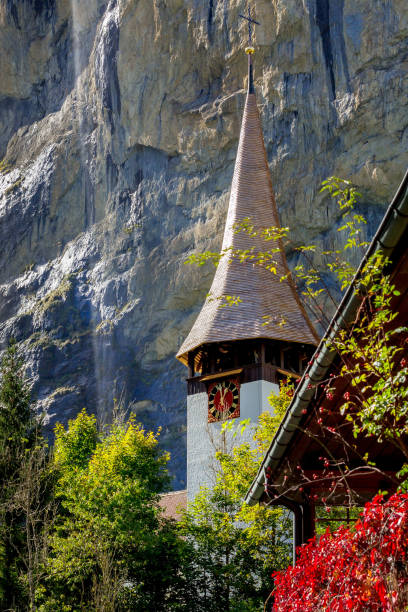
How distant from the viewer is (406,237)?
5.69m

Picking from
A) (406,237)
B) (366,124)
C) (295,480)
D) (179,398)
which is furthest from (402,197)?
(179,398)

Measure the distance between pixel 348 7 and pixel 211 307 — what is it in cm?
2420

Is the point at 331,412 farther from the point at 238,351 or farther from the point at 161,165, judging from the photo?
the point at 161,165

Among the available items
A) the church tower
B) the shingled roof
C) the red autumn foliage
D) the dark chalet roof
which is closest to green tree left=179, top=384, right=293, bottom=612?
the shingled roof

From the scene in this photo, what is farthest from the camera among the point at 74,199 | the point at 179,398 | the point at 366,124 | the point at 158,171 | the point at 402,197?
the point at 74,199

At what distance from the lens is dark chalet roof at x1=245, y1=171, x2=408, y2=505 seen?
568 centimetres

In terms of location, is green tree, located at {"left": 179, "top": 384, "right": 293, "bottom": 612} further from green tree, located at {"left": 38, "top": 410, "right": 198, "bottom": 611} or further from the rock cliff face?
the rock cliff face

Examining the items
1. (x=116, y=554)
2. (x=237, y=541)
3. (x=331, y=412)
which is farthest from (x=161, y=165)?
(x=331, y=412)

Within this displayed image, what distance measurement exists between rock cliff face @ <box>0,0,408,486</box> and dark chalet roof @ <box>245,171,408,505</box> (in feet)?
111

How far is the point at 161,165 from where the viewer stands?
1927 inches

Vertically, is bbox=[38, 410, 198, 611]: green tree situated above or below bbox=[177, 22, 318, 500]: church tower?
below

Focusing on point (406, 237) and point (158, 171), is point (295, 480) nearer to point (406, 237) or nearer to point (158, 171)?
point (406, 237)

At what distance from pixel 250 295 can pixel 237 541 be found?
23.2 ft

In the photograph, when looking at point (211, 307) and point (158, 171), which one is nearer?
point (211, 307)
